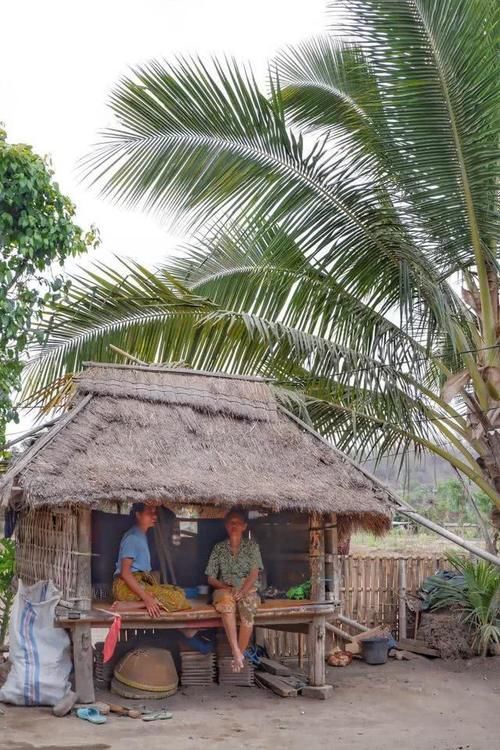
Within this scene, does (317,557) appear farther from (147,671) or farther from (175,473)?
(147,671)

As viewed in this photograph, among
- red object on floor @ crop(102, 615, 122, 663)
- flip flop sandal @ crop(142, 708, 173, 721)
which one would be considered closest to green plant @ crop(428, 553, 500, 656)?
flip flop sandal @ crop(142, 708, 173, 721)

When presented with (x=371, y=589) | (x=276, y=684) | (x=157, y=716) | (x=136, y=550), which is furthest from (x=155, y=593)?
(x=371, y=589)

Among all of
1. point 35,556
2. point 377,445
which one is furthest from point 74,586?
point 377,445

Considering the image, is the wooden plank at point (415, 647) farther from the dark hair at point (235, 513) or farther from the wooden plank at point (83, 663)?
the wooden plank at point (83, 663)

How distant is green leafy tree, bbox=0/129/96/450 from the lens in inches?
299

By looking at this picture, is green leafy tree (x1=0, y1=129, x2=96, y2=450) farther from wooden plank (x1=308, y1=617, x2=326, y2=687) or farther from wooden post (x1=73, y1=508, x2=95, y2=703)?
wooden plank (x1=308, y1=617, x2=326, y2=687)

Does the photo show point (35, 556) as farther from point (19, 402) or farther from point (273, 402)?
point (273, 402)

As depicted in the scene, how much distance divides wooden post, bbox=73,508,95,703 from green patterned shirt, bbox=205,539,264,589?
1322 mm

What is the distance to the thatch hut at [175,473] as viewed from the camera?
763cm

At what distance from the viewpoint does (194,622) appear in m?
8.17

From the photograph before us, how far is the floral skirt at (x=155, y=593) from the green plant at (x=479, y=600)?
373cm

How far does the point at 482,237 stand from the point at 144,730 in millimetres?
5487

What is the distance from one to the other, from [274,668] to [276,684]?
0.55 meters

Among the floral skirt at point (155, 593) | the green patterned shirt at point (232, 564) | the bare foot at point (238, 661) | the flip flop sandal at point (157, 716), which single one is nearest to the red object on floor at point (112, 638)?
the floral skirt at point (155, 593)
